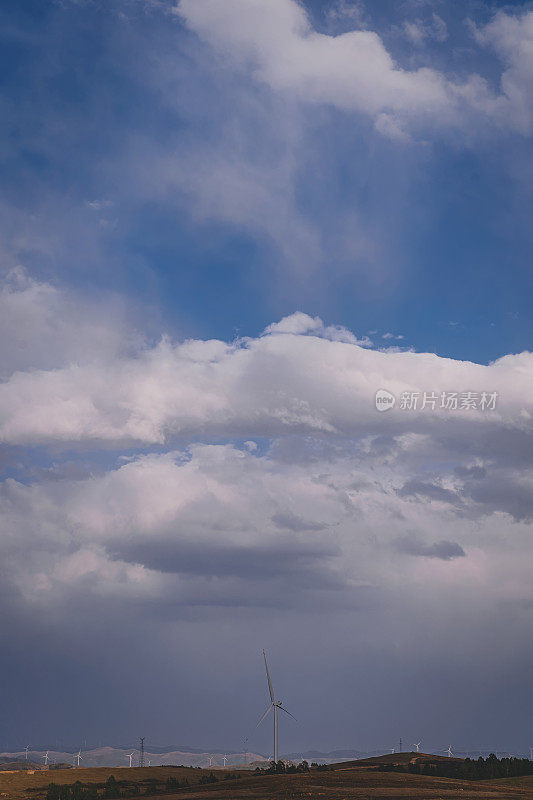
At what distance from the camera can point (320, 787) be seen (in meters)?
88.2

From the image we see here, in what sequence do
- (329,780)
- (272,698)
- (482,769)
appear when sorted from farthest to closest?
(272,698)
(482,769)
(329,780)

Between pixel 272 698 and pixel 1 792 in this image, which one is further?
pixel 272 698

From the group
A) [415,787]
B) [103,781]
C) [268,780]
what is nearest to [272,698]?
[103,781]

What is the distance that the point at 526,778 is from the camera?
101938 mm

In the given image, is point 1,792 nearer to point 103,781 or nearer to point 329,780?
point 103,781

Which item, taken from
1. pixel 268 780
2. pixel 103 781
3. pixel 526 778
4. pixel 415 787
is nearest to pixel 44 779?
pixel 103 781

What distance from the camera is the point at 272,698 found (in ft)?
523

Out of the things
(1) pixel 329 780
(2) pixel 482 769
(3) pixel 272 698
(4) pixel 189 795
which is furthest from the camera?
(3) pixel 272 698

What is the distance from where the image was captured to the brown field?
8056cm

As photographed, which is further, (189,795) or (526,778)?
(526,778)

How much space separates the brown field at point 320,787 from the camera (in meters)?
80.6

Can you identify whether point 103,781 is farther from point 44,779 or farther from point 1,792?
point 1,792

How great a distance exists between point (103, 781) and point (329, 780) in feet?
121

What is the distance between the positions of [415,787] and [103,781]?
49.2m
